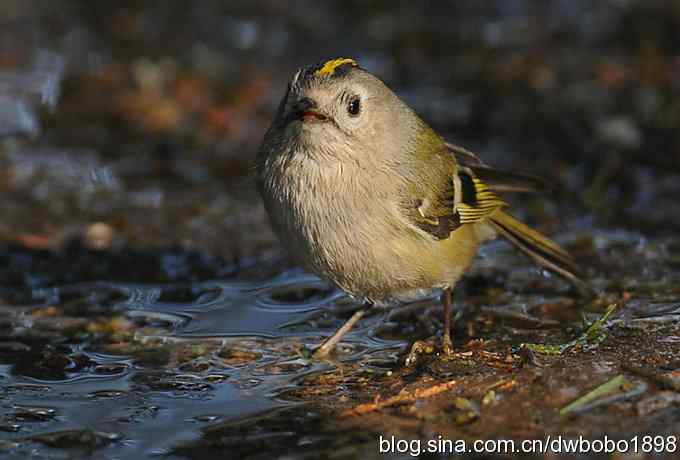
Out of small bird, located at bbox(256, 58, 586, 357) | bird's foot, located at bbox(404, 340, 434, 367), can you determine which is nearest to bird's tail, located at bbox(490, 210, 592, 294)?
small bird, located at bbox(256, 58, 586, 357)

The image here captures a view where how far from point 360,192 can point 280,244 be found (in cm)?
65

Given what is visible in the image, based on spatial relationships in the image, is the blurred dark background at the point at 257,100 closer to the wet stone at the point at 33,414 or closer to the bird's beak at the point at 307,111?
the bird's beak at the point at 307,111

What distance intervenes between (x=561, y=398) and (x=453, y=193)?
142cm

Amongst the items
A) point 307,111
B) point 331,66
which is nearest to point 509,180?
point 331,66

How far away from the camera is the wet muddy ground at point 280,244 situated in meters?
3.61

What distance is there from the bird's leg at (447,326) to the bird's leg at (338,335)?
1.24 ft

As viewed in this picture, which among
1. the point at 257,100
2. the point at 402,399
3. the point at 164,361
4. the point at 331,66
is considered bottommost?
the point at 402,399

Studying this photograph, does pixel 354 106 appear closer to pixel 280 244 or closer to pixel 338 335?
pixel 280 244

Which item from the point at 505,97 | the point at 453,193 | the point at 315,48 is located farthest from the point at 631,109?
the point at 453,193

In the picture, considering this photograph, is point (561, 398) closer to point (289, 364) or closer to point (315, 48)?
point (289, 364)

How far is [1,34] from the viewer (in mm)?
8805

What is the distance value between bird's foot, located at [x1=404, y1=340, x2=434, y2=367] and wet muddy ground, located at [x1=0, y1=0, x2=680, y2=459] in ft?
0.23

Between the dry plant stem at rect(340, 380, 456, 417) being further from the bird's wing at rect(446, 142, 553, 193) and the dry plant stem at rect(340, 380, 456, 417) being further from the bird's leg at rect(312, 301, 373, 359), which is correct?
the bird's wing at rect(446, 142, 553, 193)

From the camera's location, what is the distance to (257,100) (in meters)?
8.05
